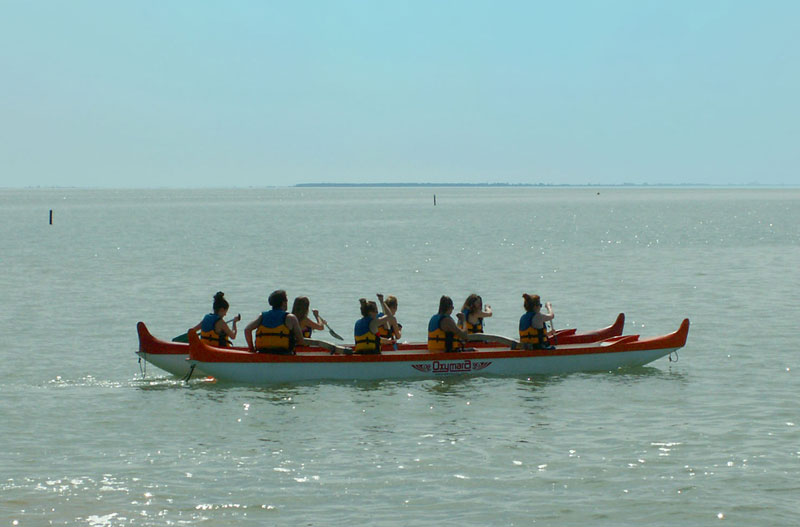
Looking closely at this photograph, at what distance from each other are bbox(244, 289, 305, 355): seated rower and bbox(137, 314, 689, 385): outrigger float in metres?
0.19

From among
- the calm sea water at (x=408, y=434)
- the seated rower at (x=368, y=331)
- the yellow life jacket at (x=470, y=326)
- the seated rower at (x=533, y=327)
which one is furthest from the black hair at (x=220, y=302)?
the seated rower at (x=533, y=327)

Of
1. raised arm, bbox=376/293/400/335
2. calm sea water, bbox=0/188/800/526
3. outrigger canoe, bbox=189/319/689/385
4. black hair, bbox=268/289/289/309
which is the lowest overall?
calm sea water, bbox=0/188/800/526

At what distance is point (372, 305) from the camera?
65.9 feet

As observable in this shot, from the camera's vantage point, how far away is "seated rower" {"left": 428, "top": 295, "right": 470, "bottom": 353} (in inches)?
810

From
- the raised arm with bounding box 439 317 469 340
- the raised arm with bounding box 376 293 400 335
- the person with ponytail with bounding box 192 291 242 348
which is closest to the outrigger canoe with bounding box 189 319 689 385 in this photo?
the raised arm with bounding box 439 317 469 340

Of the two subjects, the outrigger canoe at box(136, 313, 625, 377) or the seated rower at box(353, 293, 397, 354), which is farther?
the outrigger canoe at box(136, 313, 625, 377)

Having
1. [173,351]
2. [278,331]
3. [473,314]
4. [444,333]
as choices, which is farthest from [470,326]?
[173,351]

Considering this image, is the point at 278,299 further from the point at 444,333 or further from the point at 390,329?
the point at 444,333

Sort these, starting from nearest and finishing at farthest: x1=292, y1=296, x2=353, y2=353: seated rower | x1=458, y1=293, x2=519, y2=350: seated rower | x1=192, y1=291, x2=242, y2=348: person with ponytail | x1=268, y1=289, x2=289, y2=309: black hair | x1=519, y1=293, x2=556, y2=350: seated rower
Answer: x1=268, y1=289, x2=289, y2=309: black hair → x1=292, y1=296, x2=353, y2=353: seated rower → x1=192, y1=291, x2=242, y2=348: person with ponytail → x1=519, y1=293, x2=556, y2=350: seated rower → x1=458, y1=293, x2=519, y2=350: seated rower

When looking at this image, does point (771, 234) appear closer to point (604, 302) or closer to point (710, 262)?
point (710, 262)

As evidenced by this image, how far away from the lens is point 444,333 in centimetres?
2072

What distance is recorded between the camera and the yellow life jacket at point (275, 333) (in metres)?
19.9

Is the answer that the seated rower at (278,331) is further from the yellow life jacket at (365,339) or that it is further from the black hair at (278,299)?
the yellow life jacket at (365,339)

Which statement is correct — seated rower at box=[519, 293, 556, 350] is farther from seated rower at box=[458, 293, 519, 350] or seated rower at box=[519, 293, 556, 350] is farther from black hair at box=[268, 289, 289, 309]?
black hair at box=[268, 289, 289, 309]
